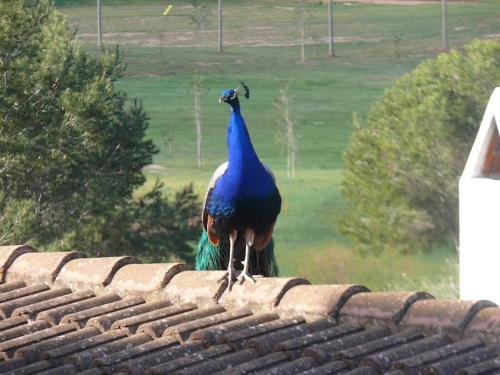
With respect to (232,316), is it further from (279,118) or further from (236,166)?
(279,118)

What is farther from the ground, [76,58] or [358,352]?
[76,58]

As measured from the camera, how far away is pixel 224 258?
23.8ft

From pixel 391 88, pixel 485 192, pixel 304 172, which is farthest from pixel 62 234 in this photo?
pixel 485 192

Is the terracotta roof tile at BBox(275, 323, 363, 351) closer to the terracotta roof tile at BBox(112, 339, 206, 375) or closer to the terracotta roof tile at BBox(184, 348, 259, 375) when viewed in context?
the terracotta roof tile at BBox(184, 348, 259, 375)

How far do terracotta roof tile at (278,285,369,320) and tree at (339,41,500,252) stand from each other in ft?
87.2

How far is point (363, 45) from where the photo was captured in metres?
36.4

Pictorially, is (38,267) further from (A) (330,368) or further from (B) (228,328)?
(A) (330,368)

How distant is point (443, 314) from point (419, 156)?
27830mm

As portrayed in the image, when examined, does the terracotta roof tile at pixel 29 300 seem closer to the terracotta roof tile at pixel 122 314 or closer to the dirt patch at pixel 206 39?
the terracotta roof tile at pixel 122 314

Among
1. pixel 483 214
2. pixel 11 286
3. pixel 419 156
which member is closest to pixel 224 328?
pixel 11 286

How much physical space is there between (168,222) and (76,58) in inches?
159

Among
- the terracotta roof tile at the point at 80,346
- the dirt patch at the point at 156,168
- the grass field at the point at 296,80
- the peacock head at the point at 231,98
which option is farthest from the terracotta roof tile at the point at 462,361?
the dirt patch at the point at 156,168

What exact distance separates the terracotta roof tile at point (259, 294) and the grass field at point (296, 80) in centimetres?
2540

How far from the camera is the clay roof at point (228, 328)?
4.63m
